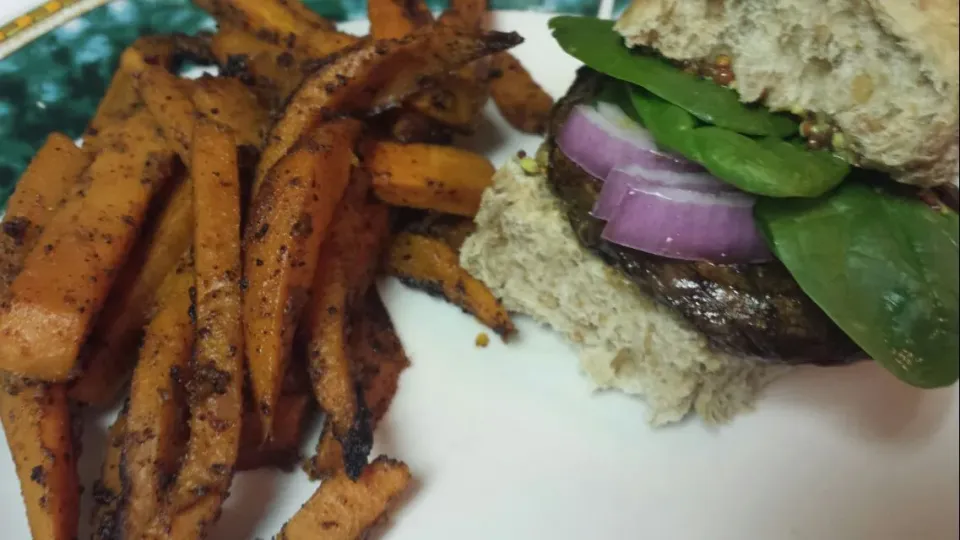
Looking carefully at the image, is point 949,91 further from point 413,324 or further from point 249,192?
point 249,192

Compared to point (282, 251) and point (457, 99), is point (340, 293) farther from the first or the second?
point (457, 99)

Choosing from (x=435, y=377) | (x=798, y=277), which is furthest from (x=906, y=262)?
(x=435, y=377)

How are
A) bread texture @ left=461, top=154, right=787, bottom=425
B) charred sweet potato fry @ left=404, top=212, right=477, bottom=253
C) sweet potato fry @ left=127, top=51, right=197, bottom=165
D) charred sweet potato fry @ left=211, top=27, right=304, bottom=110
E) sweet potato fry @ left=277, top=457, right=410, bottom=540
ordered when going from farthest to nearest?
charred sweet potato fry @ left=404, top=212, right=477, bottom=253
charred sweet potato fry @ left=211, top=27, right=304, bottom=110
bread texture @ left=461, top=154, right=787, bottom=425
sweet potato fry @ left=127, top=51, right=197, bottom=165
sweet potato fry @ left=277, top=457, right=410, bottom=540

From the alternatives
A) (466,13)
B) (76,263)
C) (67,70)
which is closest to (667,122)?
(466,13)

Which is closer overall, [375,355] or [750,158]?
[750,158]

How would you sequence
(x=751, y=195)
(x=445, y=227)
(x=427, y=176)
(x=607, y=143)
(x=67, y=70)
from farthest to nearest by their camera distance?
(x=67, y=70), (x=445, y=227), (x=427, y=176), (x=607, y=143), (x=751, y=195)

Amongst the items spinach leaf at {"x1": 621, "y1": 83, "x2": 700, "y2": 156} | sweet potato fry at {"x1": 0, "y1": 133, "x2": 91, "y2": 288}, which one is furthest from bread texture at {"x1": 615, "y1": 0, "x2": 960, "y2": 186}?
sweet potato fry at {"x1": 0, "y1": 133, "x2": 91, "y2": 288}

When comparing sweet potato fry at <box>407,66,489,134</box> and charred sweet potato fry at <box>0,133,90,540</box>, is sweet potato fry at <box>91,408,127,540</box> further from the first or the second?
sweet potato fry at <box>407,66,489,134</box>
